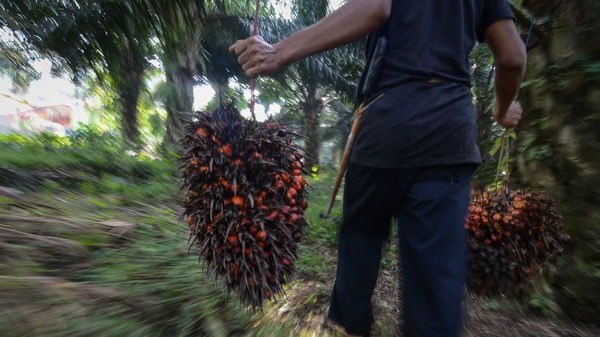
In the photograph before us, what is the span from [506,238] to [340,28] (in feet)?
4.43

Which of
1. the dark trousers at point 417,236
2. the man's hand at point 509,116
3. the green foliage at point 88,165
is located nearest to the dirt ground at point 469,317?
the dark trousers at point 417,236

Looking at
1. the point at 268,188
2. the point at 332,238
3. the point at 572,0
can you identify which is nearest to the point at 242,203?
the point at 268,188

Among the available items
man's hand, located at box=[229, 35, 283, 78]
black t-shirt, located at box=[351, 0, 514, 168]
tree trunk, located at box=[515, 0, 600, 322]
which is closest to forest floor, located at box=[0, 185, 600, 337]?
tree trunk, located at box=[515, 0, 600, 322]

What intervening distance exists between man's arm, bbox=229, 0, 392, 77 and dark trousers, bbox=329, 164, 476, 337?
48 centimetres

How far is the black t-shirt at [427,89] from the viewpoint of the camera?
1.27 m

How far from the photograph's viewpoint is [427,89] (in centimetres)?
129

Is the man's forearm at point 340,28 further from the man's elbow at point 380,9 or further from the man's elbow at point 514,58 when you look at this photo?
the man's elbow at point 514,58

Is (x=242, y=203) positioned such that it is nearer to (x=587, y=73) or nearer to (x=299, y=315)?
(x=299, y=315)

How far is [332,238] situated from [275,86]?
7.64m

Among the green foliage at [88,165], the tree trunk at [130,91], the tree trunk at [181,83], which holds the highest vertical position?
the tree trunk at [181,83]

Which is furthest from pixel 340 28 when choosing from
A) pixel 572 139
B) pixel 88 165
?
pixel 88 165

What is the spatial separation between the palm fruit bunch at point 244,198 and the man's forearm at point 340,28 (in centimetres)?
29

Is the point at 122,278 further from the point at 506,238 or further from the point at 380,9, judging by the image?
the point at 506,238

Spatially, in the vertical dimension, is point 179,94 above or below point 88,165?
above
